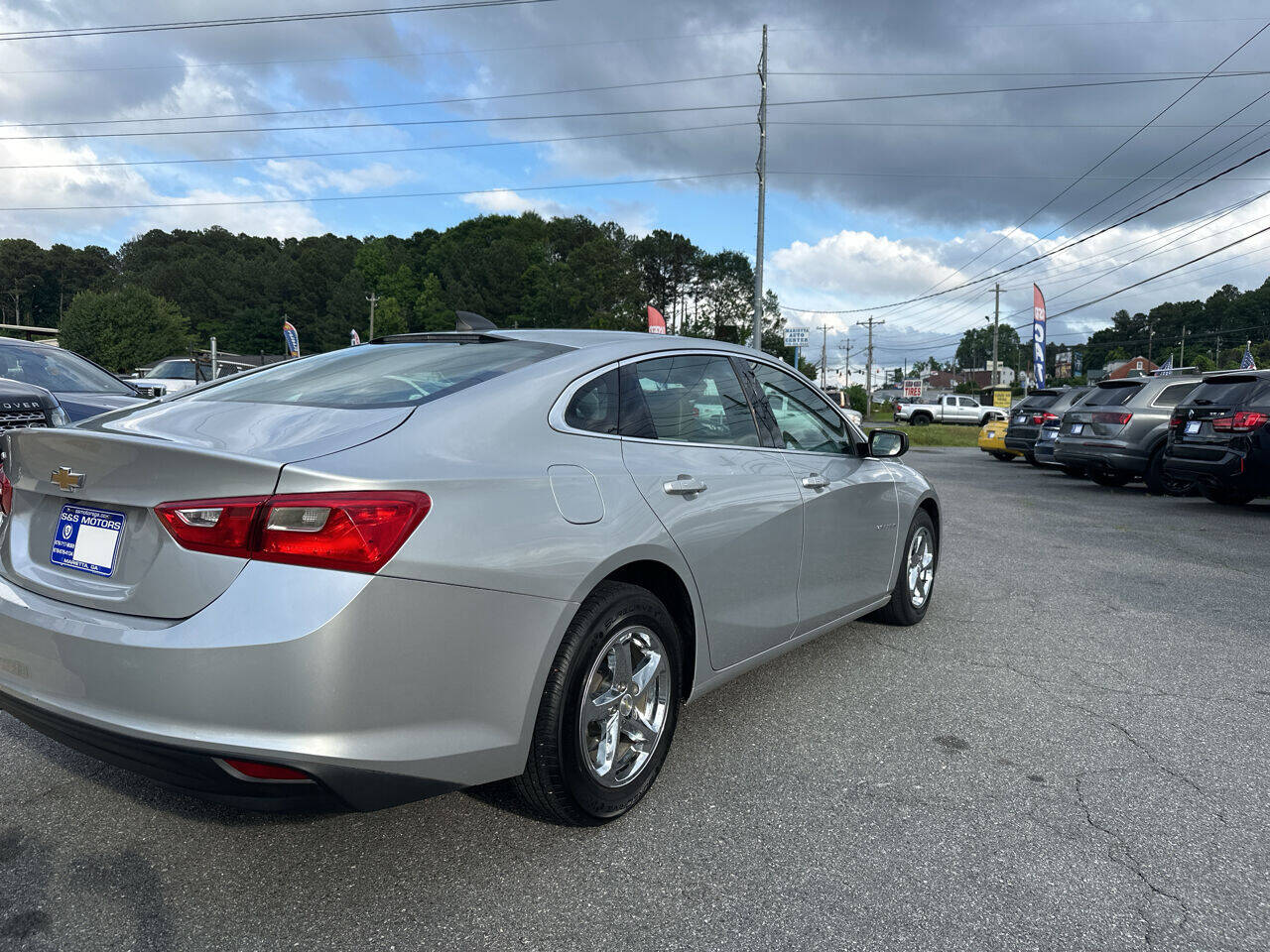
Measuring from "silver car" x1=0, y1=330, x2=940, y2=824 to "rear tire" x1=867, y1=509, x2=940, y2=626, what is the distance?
1.90m

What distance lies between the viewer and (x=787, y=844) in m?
2.58

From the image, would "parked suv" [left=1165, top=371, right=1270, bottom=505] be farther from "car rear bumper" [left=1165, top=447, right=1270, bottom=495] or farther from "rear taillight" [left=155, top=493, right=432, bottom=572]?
"rear taillight" [left=155, top=493, right=432, bottom=572]

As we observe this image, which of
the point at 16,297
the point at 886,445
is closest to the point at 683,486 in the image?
the point at 886,445

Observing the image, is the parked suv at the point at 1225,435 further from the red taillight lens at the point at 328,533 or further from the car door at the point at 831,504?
the red taillight lens at the point at 328,533

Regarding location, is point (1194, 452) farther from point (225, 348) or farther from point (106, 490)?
point (225, 348)

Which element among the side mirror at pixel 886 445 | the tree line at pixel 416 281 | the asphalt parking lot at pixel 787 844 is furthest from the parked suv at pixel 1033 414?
the tree line at pixel 416 281

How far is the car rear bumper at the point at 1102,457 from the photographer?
41.8 feet

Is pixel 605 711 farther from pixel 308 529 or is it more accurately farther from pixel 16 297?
pixel 16 297

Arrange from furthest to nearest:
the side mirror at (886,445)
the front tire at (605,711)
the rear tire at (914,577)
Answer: the rear tire at (914,577) → the side mirror at (886,445) → the front tire at (605,711)

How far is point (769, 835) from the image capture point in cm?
263

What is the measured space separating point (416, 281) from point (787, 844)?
10779cm

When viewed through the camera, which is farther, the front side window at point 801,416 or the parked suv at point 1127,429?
the parked suv at point 1127,429

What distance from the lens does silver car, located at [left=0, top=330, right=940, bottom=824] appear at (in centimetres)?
198

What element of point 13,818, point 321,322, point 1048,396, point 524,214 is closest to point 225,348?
point 321,322
